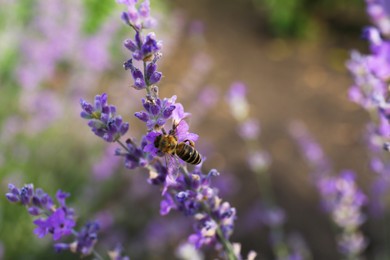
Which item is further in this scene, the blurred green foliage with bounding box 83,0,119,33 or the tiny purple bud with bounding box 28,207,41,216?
the blurred green foliage with bounding box 83,0,119,33

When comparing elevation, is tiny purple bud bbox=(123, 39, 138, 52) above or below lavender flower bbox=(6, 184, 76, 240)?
above

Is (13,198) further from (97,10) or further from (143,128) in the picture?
(97,10)

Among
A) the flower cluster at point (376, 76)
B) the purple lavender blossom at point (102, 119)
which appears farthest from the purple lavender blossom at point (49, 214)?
the flower cluster at point (376, 76)

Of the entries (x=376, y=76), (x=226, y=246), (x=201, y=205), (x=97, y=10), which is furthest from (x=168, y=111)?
(x=97, y=10)

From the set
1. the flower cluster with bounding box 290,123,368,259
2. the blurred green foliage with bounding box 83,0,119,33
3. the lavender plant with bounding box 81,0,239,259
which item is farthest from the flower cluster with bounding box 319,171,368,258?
the blurred green foliage with bounding box 83,0,119,33

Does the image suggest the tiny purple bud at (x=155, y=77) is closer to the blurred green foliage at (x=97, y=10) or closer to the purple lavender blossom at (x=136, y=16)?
the purple lavender blossom at (x=136, y=16)

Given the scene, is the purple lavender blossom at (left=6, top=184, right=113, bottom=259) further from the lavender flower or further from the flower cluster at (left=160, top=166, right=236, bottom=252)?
the flower cluster at (left=160, top=166, right=236, bottom=252)
